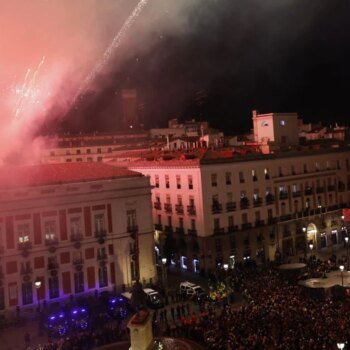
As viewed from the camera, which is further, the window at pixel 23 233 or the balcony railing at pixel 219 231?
the balcony railing at pixel 219 231

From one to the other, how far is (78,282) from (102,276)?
78.7 inches

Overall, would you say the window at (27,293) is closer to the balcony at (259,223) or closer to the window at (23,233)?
the window at (23,233)

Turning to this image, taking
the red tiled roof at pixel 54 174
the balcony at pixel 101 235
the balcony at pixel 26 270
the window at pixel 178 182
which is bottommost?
the balcony at pixel 26 270

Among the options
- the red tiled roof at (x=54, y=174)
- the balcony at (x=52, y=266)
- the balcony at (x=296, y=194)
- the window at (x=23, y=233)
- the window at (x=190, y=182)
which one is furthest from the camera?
the balcony at (x=296, y=194)

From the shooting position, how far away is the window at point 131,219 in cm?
4422

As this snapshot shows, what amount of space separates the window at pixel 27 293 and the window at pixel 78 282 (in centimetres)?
334

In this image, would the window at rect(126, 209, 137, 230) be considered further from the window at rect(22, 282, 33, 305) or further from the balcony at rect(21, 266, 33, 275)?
the window at rect(22, 282, 33, 305)

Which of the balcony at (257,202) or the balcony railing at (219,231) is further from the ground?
the balcony at (257,202)

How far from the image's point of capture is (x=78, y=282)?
135 ft

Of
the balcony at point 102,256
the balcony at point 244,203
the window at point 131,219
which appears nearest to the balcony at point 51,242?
the balcony at point 102,256

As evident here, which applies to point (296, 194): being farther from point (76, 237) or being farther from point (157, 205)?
point (76, 237)

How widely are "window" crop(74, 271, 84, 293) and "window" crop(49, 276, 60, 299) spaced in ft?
4.54

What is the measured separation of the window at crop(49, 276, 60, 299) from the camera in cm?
4012

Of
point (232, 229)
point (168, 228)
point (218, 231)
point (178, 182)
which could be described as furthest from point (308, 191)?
point (168, 228)
